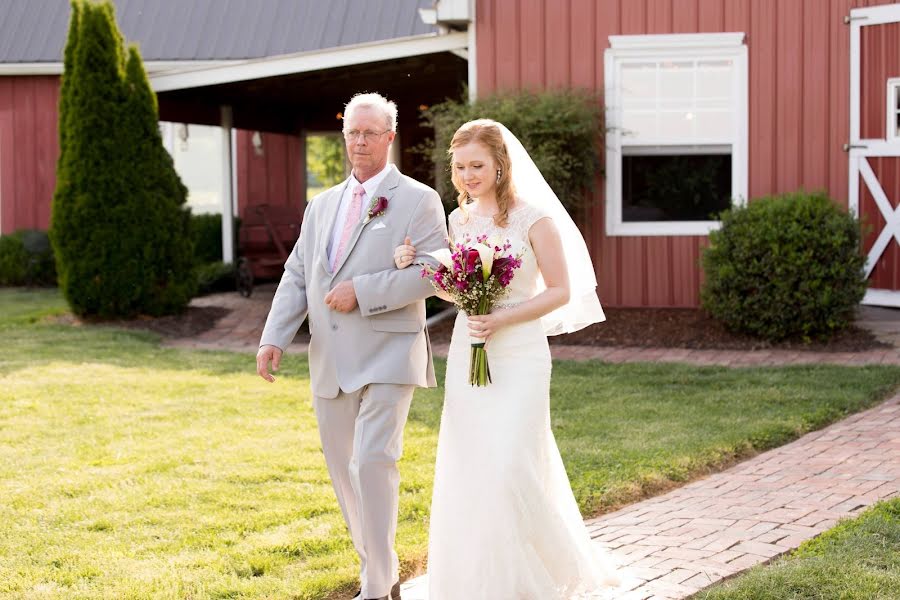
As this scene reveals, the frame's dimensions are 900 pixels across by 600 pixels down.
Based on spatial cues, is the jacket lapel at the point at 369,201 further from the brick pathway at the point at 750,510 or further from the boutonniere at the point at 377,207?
the brick pathway at the point at 750,510

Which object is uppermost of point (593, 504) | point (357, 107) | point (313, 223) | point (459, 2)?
point (459, 2)

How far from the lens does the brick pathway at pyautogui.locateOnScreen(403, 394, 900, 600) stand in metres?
4.58

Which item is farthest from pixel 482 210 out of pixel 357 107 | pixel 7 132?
pixel 7 132

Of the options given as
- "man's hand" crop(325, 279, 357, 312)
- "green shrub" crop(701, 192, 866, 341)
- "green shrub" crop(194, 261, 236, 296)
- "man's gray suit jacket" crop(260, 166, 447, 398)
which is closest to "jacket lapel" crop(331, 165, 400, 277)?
"man's gray suit jacket" crop(260, 166, 447, 398)

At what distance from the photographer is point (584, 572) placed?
4199mm

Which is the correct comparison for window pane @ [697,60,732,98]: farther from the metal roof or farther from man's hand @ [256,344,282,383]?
man's hand @ [256,344,282,383]

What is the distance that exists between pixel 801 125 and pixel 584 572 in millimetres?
8051

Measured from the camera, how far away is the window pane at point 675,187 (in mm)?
11484

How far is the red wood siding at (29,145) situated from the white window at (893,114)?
36.0 feet

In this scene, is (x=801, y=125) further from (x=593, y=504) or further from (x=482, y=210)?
(x=482, y=210)

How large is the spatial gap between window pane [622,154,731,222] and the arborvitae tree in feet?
16.4

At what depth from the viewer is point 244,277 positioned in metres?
14.7

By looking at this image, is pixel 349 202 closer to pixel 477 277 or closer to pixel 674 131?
pixel 477 277

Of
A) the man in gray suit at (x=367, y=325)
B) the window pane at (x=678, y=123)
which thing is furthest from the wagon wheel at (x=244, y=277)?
the man in gray suit at (x=367, y=325)
